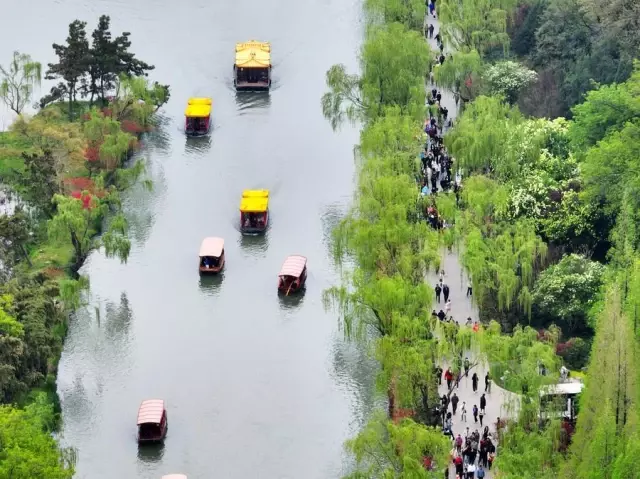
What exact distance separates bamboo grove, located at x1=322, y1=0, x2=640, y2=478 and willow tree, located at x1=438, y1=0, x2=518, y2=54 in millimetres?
2524

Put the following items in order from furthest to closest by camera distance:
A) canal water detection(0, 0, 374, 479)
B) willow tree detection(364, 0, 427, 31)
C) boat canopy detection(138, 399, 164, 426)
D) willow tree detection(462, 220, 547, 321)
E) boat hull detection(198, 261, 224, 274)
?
willow tree detection(364, 0, 427, 31), boat hull detection(198, 261, 224, 274), willow tree detection(462, 220, 547, 321), canal water detection(0, 0, 374, 479), boat canopy detection(138, 399, 164, 426)

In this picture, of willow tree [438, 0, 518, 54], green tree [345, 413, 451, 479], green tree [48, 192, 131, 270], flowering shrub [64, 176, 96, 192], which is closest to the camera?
green tree [345, 413, 451, 479]

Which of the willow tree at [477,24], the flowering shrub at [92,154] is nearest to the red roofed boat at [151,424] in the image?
the flowering shrub at [92,154]

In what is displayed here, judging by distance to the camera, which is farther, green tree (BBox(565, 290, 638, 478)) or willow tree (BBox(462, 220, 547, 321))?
willow tree (BBox(462, 220, 547, 321))

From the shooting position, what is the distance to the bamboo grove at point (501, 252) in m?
79.9

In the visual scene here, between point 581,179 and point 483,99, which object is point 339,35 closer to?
point 483,99

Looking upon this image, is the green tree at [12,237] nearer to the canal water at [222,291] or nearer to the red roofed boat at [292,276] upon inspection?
the canal water at [222,291]

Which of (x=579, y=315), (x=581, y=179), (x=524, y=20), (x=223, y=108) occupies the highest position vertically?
(x=524, y=20)

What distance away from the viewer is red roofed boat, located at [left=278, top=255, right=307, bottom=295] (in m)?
102

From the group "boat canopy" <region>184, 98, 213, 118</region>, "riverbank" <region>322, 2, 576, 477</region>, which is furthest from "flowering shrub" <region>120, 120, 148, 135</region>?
"riverbank" <region>322, 2, 576, 477</region>

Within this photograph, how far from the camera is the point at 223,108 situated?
12631 cm

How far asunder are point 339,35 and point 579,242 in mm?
41308

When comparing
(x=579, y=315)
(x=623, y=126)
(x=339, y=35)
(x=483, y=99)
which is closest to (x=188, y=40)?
(x=339, y=35)

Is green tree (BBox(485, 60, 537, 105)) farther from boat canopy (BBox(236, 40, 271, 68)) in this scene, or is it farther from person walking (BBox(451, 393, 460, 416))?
person walking (BBox(451, 393, 460, 416))
